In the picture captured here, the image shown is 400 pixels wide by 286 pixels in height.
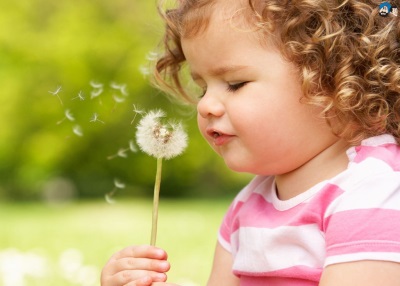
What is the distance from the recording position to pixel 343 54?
1848 mm

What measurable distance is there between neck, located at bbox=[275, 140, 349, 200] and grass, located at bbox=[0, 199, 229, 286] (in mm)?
1789

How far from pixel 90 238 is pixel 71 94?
13.3 ft

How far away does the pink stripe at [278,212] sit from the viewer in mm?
1802

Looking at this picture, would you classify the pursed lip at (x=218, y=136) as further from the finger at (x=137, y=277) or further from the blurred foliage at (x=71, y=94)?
the blurred foliage at (x=71, y=94)

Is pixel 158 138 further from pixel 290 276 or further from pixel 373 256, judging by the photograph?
pixel 373 256

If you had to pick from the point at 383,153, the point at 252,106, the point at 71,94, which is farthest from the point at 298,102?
the point at 71,94

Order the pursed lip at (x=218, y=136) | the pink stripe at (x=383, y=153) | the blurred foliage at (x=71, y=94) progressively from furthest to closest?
the blurred foliage at (x=71, y=94) → the pursed lip at (x=218, y=136) → the pink stripe at (x=383, y=153)

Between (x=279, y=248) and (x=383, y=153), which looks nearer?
(x=383, y=153)

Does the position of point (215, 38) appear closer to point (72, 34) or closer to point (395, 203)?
point (395, 203)

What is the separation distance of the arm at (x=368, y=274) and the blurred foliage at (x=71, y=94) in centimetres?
780

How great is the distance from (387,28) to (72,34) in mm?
8336

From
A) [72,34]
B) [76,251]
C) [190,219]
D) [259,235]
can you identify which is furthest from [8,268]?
[72,34]

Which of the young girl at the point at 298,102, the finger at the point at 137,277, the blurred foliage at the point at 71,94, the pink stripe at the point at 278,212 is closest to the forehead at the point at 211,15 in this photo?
the young girl at the point at 298,102

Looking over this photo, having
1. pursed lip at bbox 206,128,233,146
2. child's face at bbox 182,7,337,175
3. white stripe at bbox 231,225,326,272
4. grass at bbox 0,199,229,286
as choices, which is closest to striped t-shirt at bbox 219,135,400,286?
white stripe at bbox 231,225,326,272
